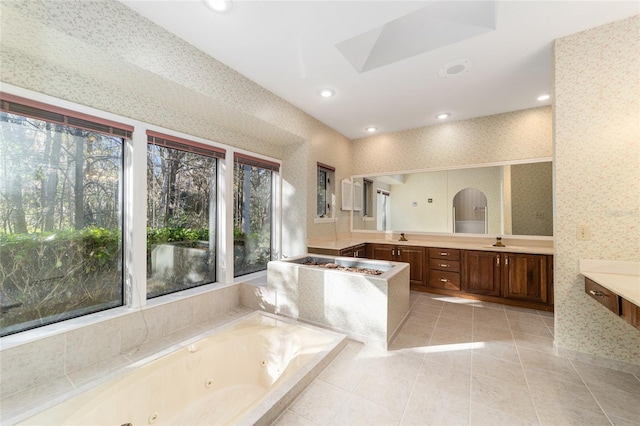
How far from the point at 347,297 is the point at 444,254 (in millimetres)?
2087

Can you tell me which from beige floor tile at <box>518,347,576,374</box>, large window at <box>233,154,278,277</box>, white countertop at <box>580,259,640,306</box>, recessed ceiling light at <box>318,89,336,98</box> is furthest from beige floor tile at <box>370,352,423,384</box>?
recessed ceiling light at <box>318,89,336,98</box>

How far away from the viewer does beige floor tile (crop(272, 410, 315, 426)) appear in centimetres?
147

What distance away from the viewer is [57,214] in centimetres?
201

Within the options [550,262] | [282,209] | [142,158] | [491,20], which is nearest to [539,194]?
[550,262]

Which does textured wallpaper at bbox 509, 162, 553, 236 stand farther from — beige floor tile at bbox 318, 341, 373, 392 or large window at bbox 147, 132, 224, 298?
large window at bbox 147, 132, 224, 298

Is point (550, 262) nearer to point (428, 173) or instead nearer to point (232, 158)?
point (428, 173)

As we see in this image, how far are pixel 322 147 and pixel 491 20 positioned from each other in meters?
2.62

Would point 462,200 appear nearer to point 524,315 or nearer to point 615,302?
point 524,315

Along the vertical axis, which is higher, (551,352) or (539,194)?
(539,194)

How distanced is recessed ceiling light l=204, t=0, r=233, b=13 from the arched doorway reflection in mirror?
397 cm

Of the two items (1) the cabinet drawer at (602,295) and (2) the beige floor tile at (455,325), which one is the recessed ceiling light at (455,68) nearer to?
(1) the cabinet drawer at (602,295)

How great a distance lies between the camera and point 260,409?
145 centimetres

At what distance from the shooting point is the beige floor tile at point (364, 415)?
1482 mm

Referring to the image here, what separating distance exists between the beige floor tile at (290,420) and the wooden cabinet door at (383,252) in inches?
118
